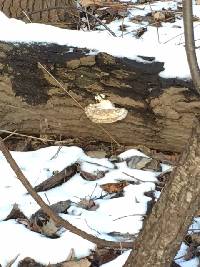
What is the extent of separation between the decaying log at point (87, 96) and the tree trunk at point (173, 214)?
1.26 metres

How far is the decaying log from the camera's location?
287 cm

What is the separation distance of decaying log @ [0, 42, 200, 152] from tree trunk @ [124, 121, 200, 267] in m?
1.26

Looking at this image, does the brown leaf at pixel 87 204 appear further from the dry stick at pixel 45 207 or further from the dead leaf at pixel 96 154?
the dry stick at pixel 45 207

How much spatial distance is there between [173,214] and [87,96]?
155 cm

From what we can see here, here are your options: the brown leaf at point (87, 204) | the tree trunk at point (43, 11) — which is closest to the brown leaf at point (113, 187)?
the brown leaf at point (87, 204)

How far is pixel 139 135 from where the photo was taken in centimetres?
309

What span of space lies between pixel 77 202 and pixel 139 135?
2.08 ft

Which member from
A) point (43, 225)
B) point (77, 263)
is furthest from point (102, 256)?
point (43, 225)

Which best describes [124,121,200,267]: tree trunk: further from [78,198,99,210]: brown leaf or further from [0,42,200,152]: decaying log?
[0,42,200,152]: decaying log

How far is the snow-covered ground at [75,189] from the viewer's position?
2330mm

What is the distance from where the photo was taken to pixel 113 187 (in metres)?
2.81

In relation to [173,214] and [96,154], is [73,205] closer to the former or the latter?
[96,154]

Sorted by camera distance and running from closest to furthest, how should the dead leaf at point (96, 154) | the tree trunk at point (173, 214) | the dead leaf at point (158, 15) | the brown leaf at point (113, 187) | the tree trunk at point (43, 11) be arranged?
the tree trunk at point (173, 214) < the brown leaf at point (113, 187) < the dead leaf at point (96, 154) < the tree trunk at point (43, 11) < the dead leaf at point (158, 15)

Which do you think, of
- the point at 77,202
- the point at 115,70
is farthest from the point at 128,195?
the point at 115,70
